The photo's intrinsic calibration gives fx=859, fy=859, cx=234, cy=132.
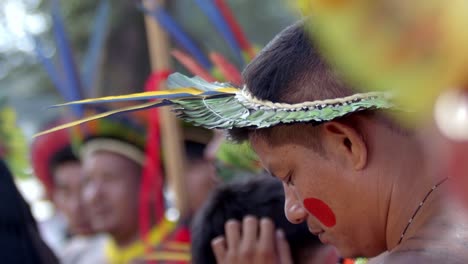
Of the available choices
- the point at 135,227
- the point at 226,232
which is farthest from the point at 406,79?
the point at 135,227

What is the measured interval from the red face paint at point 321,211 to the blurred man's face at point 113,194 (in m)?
3.07

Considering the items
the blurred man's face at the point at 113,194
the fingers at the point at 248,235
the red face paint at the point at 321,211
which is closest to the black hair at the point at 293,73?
the red face paint at the point at 321,211

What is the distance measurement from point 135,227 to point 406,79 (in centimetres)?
384

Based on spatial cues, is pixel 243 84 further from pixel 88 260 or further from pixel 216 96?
pixel 88 260

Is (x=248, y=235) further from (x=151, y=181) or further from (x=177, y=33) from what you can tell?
(x=151, y=181)

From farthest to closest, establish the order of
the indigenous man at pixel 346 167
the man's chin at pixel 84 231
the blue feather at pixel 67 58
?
the man's chin at pixel 84 231 < the blue feather at pixel 67 58 < the indigenous man at pixel 346 167

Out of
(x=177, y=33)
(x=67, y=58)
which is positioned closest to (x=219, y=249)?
(x=177, y=33)

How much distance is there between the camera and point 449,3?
104cm

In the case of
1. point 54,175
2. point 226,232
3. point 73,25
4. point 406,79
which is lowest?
point 406,79

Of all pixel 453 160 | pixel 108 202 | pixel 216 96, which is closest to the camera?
pixel 453 160

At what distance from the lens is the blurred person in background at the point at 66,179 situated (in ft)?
18.5

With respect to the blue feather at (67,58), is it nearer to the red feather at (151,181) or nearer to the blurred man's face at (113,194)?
the blurred man's face at (113,194)

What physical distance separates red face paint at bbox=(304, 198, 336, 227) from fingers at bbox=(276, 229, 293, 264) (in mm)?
698

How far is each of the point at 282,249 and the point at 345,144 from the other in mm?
878
